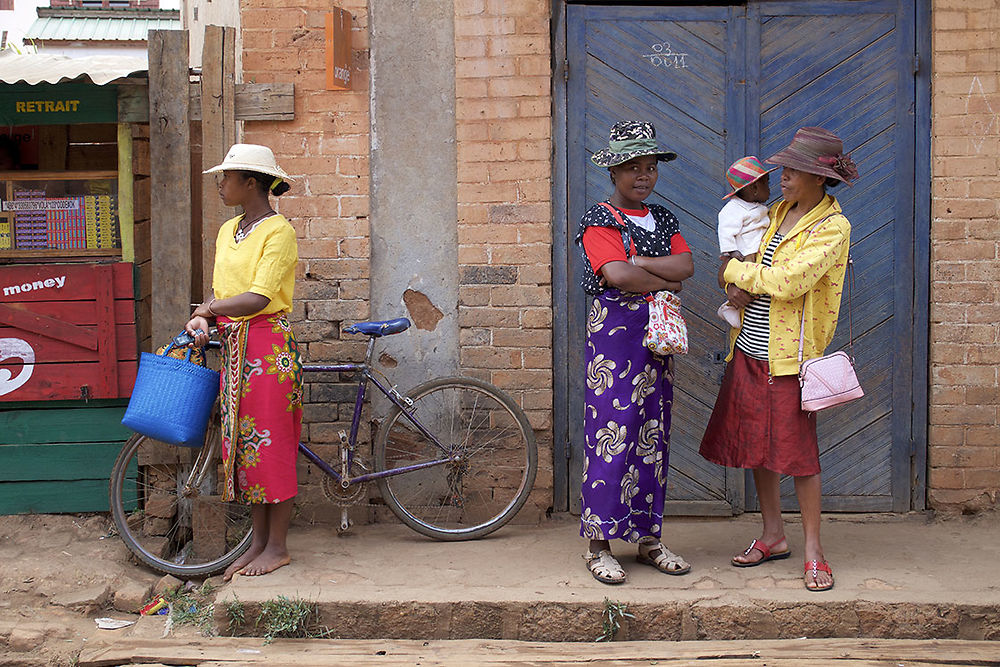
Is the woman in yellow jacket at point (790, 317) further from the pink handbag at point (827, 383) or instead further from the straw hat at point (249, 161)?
the straw hat at point (249, 161)

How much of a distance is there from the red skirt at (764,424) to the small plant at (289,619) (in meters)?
1.89

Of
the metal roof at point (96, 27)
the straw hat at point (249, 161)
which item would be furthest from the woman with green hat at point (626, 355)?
the metal roof at point (96, 27)

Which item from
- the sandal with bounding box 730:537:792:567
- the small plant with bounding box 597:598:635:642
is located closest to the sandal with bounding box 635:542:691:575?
the sandal with bounding box 730:537:792:567

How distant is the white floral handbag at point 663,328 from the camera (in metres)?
4.32

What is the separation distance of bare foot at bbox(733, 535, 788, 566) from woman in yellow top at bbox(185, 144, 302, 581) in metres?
2.03

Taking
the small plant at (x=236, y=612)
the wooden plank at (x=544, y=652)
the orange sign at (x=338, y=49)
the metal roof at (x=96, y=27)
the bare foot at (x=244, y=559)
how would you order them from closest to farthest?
the wooden plank at (x=544, y=652) → the small plant at (x=236, y=612) → the bare foot at (x=244, y=559) → the orange sign at (x=338, y=49) → the metal roof at (x=96, y=27)

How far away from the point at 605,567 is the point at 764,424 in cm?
92

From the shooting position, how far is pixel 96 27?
16.9m

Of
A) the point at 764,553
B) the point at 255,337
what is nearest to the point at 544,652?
the point at 764,553

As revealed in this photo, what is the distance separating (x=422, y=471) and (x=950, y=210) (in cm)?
301

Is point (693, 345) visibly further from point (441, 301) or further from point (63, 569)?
point (63, 569)

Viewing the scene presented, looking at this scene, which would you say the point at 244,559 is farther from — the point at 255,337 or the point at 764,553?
the point at 764,553

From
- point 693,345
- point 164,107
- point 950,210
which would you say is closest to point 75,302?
point 164,107

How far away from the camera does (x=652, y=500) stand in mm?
4582
